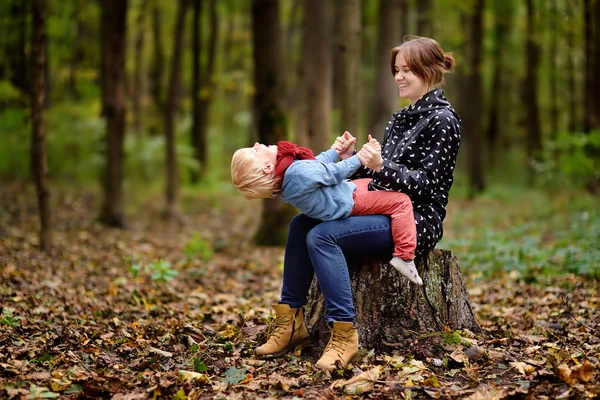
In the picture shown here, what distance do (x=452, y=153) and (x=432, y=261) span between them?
2.71 feet

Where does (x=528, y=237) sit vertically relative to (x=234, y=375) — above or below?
below

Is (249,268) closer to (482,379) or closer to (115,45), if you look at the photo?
(482,379)

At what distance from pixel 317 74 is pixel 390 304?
6.42 meters

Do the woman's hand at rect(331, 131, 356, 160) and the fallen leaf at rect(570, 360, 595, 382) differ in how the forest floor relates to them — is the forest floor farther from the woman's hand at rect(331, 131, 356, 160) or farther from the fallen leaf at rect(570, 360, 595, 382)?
the woman's hand at rect(331, 131, 356, 160)

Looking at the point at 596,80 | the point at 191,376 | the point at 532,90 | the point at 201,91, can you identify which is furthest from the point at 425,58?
the point at 532,90

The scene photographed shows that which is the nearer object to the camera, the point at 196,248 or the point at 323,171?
the point at 323,171

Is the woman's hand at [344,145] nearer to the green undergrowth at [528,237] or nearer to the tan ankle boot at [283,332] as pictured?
the tan ankle boot at [283,332]

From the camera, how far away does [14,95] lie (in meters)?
13.6

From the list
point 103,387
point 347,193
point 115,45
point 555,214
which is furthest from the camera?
point 555,214

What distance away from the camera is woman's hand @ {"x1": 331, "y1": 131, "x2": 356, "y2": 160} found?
4.25 metres

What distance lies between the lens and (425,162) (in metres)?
4.03

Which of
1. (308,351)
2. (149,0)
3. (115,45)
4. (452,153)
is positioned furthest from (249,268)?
(149,0)

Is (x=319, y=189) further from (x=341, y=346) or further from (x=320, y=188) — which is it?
(x=341, y=346)

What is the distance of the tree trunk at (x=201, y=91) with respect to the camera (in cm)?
1752
